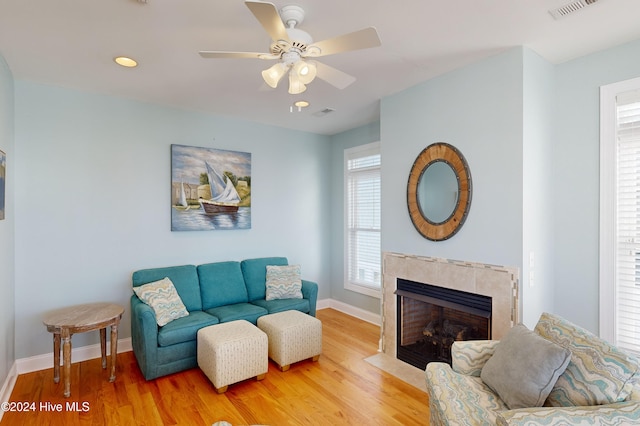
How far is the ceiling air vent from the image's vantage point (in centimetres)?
197

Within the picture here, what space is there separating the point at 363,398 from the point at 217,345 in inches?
49.5

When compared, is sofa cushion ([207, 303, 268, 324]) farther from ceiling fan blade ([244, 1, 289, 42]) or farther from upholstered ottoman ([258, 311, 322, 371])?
ceiling fan blade ([244, 1, 289, 42])

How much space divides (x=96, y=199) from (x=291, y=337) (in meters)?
2.41

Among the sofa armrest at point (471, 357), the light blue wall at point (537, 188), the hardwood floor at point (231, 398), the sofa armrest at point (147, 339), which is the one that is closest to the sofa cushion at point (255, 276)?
the hardwood floor at point (231, 398)

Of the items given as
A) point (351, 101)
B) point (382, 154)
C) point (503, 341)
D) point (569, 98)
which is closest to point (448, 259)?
point (503, 341)

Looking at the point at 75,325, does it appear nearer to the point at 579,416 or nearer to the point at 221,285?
the point at 221,285

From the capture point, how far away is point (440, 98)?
9.89 ft

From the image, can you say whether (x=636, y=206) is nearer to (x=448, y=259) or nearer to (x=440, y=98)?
(x=448, y=259)

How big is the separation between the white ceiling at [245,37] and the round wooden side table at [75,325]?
2084 millimetres

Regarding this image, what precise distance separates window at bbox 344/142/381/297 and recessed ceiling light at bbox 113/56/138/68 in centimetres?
288

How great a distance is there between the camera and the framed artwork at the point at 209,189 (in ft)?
12.7

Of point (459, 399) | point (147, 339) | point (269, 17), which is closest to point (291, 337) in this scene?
point (147, 339)

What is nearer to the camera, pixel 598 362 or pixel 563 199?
pixel 598 362

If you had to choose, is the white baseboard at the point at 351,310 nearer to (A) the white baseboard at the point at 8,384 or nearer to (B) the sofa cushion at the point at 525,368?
(B) the sofa cushion at the point at 525,368
